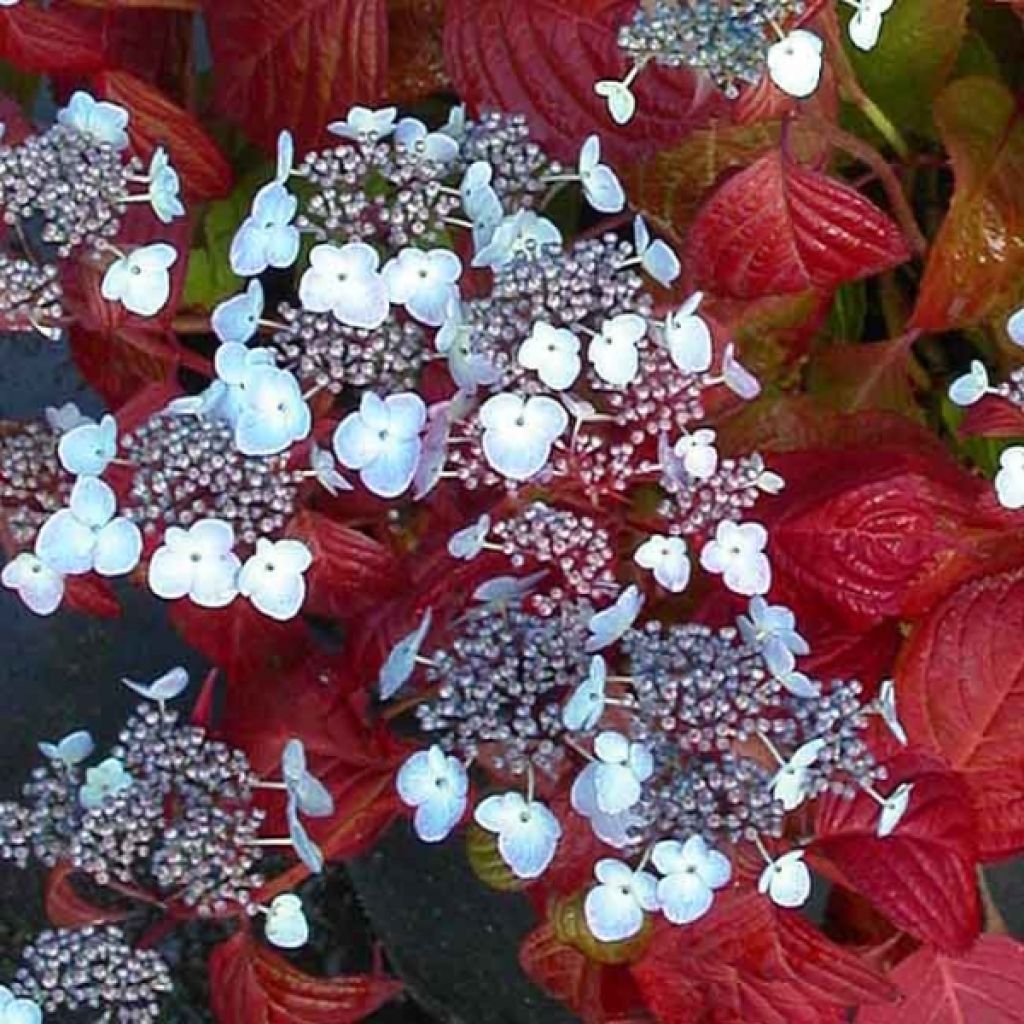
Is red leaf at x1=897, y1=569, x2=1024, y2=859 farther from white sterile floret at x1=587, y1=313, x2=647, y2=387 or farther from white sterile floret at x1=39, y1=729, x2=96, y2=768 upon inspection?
white sterile floret at x1=39, y1=729, x2=96, y2=768

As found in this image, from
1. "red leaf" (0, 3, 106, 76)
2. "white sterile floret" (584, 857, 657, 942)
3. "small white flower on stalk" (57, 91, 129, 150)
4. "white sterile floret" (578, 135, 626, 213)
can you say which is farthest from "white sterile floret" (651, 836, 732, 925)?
"red leaf" (0, 3, 106, 76)

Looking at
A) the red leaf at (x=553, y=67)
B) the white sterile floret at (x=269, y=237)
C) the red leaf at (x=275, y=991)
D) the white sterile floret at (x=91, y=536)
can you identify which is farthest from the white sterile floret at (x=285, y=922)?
the red leaf at (x=553, y=67)

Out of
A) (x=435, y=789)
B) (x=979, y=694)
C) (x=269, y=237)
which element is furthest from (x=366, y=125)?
(x=979, y=694)

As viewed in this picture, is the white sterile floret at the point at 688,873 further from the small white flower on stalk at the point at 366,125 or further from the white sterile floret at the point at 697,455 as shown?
the small white flower on stalk at the point at 366,125

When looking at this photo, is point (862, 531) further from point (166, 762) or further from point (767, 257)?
point (166, 762)

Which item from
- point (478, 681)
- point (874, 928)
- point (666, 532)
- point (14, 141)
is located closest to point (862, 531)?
point (666, 532)

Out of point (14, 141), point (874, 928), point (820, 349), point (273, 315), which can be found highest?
point (14, 141)
